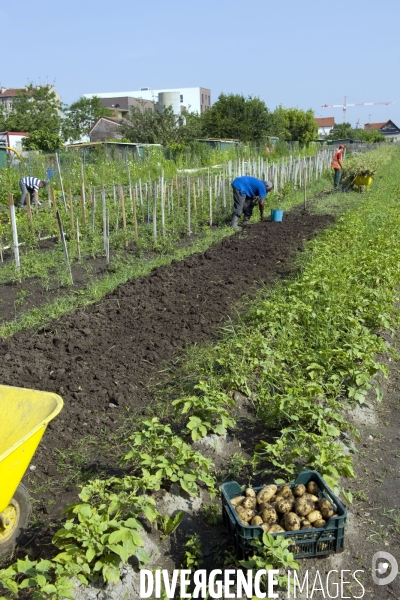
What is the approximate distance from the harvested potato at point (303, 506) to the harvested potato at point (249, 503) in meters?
0.22

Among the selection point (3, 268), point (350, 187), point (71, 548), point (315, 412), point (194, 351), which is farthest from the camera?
point (350, 187)

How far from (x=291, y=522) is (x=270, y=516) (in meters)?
0.12

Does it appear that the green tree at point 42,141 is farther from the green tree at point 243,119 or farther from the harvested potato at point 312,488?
the harvested potato at point 312,488

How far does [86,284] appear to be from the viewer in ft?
27.1

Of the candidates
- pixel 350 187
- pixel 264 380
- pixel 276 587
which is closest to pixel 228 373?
pixel 264 380

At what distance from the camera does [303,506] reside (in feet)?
9.96

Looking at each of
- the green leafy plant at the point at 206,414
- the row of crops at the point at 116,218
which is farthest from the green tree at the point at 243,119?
the green leafy plant at the point at 206,414

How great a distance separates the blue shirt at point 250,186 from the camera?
42.2ft

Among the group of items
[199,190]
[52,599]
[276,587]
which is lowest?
[276,587]

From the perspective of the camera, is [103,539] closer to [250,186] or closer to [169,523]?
[169,523]

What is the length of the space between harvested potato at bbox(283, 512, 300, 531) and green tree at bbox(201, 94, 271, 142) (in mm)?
40064

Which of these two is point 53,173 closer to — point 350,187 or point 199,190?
point 199,190

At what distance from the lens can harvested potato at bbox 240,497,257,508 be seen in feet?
10.1

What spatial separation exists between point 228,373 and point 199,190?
10804mm
